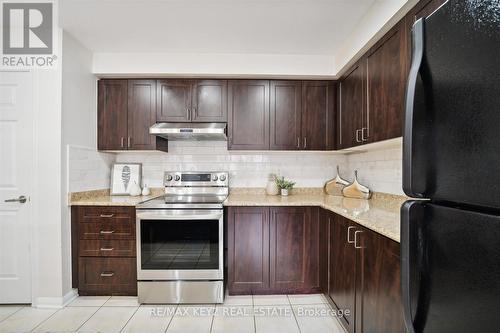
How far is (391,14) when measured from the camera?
Result: 5.55ft

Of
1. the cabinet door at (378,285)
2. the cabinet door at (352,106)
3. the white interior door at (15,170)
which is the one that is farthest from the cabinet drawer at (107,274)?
the cabinet door at (352,106)

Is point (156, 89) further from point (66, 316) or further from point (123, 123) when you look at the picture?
point (66, 316)

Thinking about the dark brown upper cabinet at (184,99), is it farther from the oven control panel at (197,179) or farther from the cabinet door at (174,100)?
the oven control panel at (197,179)

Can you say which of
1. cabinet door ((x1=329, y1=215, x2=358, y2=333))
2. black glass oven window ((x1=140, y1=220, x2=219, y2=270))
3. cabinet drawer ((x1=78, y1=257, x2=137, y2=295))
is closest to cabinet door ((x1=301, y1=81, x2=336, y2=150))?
cabinet door ((x1=329, y1=215, x2=358, y2=333))

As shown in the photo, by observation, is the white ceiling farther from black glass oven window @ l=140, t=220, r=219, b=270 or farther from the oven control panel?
black glass oven window @ l=140, t=220, r=219, b=270

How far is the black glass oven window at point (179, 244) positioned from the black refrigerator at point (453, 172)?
6.13 feet

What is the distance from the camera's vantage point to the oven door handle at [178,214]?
230 centimetres

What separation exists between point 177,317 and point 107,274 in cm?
81

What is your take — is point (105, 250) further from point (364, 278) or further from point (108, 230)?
point (364, 278)

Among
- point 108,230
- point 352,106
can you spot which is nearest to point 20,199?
point 108,230

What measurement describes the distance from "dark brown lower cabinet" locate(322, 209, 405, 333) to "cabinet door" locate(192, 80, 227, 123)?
1553mm

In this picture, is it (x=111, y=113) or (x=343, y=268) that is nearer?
(x=343, y=268)

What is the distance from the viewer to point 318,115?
2865 mm

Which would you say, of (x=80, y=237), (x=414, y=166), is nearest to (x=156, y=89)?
(x=80, y=237)
